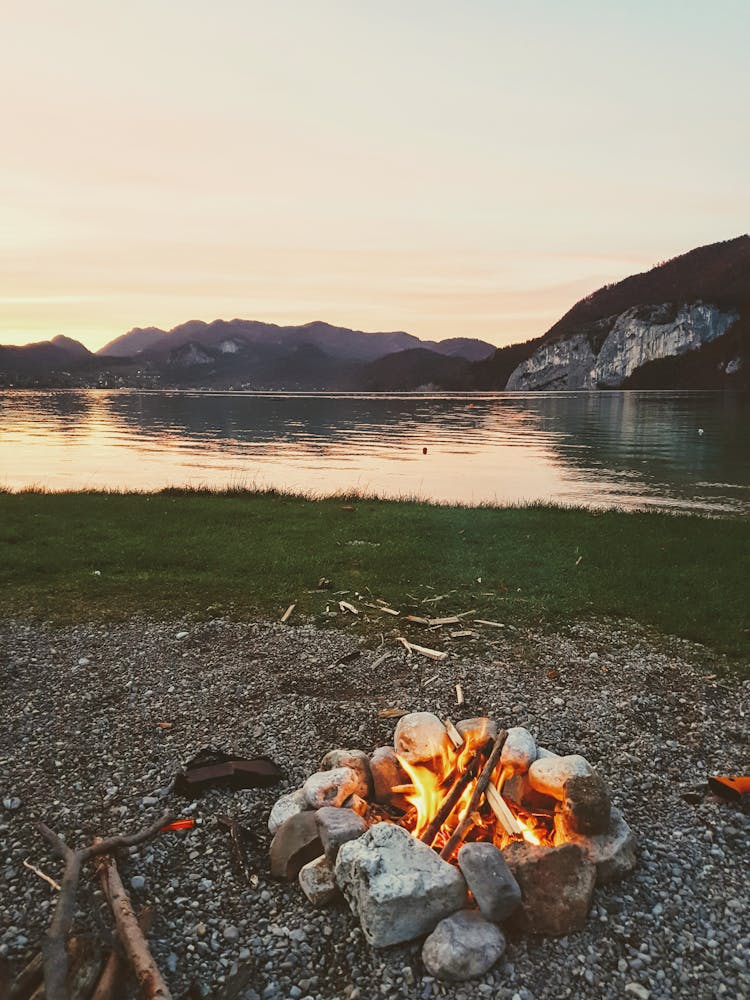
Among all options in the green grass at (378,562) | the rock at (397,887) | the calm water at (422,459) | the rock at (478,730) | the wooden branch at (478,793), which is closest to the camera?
the rock at (397,887)

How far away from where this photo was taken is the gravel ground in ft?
17.2

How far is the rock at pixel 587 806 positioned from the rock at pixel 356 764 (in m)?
2.10

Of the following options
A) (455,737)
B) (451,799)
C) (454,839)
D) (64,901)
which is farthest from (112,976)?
(455,737)

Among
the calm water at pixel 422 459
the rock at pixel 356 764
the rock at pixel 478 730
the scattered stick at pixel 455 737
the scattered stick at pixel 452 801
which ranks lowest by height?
the calm water at pixel 422 459

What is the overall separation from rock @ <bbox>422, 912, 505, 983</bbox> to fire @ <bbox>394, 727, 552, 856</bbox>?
669mm

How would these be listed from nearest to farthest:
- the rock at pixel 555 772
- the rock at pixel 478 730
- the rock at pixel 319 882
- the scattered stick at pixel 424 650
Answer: the rock at pixel 319 882
the rock at pixel 555 772
the rock at pixel 478 730
the scattered stick at pixel 424 650

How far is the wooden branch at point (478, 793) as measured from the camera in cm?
593

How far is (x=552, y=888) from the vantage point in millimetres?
5539

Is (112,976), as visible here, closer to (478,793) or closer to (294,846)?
(294,846)

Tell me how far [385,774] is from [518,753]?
4.88ft

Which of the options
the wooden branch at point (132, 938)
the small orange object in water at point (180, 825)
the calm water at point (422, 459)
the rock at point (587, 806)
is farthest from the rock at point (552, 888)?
the calm water at point (422, 459)

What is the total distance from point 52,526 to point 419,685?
1542 centimetres

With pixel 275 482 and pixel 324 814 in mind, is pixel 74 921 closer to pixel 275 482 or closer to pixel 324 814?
pixel 324 814

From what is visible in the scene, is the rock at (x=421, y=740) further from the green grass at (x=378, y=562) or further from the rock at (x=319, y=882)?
the green grass at (x=378, y=562)
